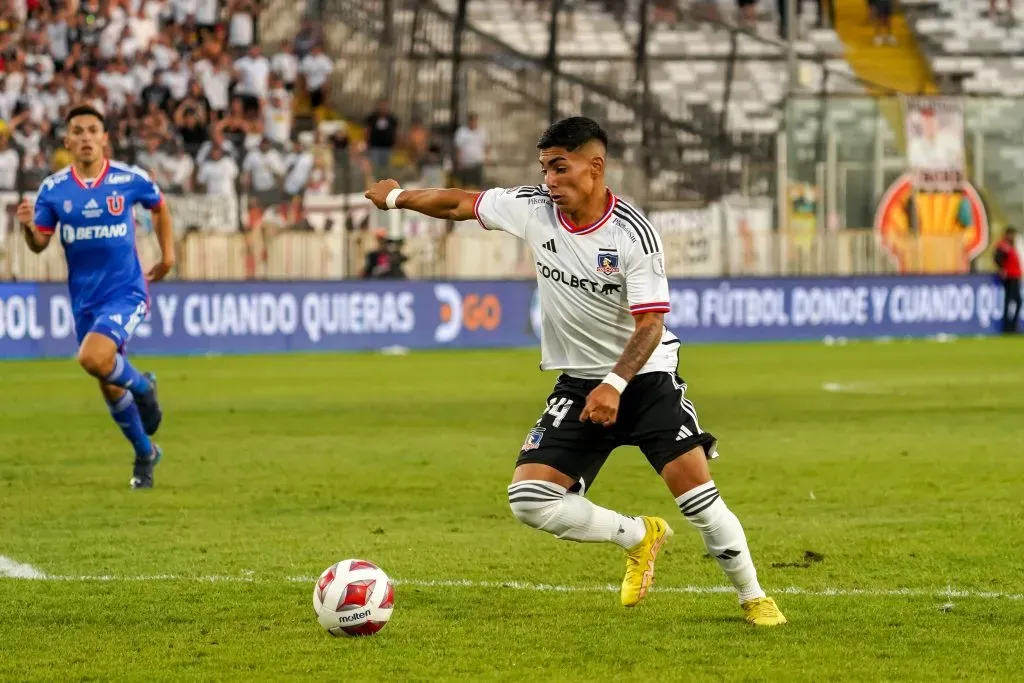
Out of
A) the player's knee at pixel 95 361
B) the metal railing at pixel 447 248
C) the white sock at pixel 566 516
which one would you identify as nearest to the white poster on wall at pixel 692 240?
the metal railing at pixel 447 248

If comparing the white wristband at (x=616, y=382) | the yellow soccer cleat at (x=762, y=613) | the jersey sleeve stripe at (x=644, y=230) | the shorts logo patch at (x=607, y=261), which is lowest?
the yellow soccer cleat at (x=762, y=613)

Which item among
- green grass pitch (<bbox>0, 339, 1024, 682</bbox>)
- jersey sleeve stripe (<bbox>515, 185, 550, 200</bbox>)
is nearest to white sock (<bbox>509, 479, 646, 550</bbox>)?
green grass pitch (<bbox>0, 339, 1024, 682</bbox>)

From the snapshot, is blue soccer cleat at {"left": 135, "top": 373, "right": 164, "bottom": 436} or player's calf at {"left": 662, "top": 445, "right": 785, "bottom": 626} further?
blue soccer cleat at {"left": 135, "top": 373, "right": 164, "bottom": 436}

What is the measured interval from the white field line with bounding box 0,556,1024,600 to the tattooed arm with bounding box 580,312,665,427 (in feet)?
4.46

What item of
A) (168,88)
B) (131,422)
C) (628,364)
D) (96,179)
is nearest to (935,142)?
(168,88)

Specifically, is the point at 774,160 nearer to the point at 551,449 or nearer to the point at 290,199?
the point at 290,199

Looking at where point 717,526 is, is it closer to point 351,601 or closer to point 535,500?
point 535,500

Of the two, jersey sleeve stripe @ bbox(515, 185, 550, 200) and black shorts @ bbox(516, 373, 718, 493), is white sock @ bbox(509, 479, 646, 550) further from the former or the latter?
jersey sleeve stripe @ bbox(515, 185, 550, 200)

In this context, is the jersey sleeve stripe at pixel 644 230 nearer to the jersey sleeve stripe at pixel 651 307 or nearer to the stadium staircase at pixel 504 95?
the jersey sleeve stripe at pixel 651 307

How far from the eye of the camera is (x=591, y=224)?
22.4 feet

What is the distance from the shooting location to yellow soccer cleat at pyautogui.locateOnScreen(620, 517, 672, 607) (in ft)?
23.4

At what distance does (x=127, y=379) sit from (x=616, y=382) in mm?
5740

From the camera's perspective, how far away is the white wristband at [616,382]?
6.50m

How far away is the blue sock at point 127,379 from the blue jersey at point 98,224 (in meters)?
0.43
